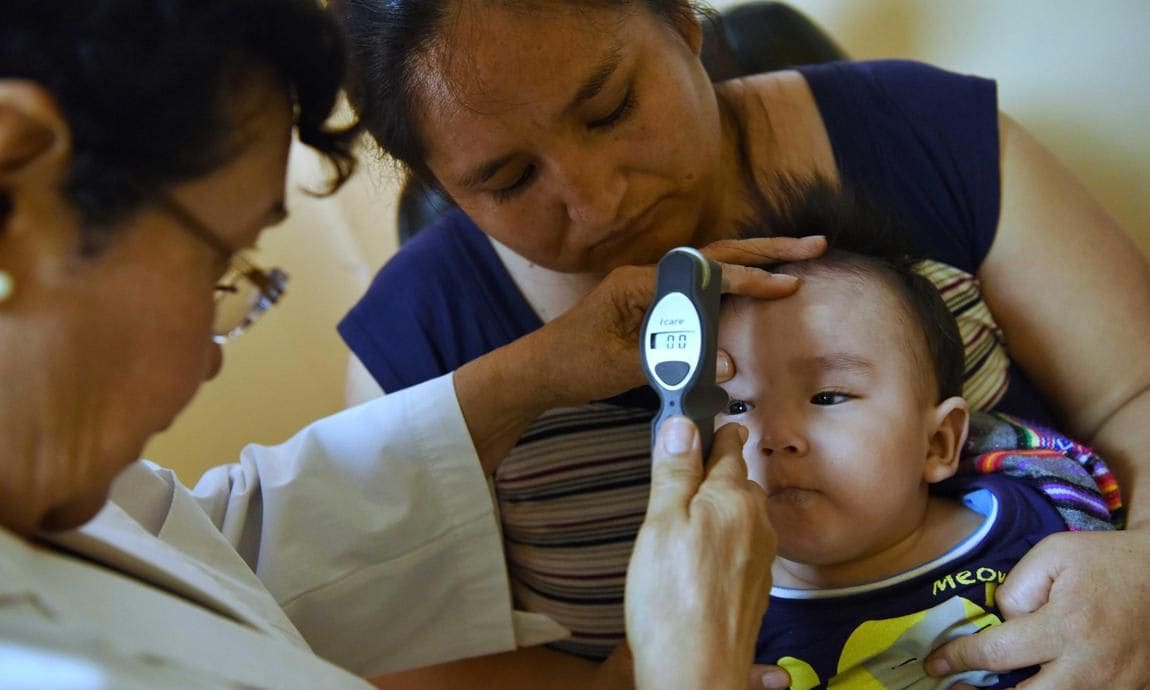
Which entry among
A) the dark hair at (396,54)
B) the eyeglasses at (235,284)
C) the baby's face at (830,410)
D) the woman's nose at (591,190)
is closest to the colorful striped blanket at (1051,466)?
the baby's face at (830,410)

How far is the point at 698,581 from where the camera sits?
732mm

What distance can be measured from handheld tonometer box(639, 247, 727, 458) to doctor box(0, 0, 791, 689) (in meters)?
0.03

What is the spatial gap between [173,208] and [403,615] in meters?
0.72

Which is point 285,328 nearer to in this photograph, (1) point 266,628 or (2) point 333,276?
(2) point 333,276

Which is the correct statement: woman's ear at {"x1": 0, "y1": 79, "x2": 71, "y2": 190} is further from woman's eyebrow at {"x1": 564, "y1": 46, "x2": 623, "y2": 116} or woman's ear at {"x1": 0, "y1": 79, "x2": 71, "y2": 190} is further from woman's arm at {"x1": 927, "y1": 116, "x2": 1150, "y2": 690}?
woman's arm at {"x1": 927, "y1": 116, "x2": 1150, "y2": 690}

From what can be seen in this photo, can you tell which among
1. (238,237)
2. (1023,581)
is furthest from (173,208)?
(1023,581)

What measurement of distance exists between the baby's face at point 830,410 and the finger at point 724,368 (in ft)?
0.07

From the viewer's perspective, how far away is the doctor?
1.90ft

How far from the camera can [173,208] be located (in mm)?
641

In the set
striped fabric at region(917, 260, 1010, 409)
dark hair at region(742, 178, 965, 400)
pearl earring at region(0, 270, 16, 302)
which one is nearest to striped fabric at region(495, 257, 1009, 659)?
striped fabric at region(917, 260, 1010, 409)

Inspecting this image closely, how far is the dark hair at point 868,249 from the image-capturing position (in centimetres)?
108

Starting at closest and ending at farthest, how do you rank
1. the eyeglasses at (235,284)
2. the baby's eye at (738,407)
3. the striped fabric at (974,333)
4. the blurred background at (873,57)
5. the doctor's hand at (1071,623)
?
1. the eyeglasses at (235,284)
2. the doctor's hand at (1071,623)
3. the baby's eye at (738,407)
4. the striped fabric at (974,333)
5. the blurred background at (873,57)

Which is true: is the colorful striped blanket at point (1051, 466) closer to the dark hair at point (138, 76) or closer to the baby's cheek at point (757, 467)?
the baby's cheek at point (757, 467)

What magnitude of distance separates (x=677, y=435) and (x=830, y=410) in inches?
10.7
